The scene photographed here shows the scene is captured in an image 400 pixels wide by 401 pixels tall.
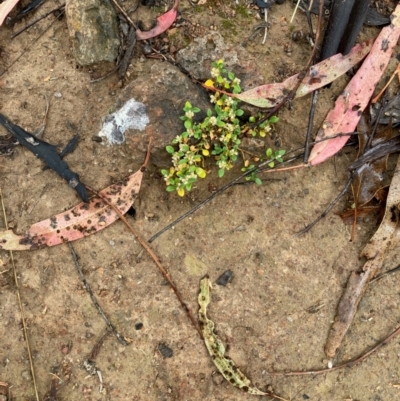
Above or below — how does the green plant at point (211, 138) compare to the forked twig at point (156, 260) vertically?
above

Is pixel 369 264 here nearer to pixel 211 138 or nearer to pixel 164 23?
pixel 211 138

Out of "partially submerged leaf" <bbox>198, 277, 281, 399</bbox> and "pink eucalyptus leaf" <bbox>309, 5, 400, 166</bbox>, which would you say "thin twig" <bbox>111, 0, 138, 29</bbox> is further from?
"partially submerged leaf" <bbox>198, 277, 281, 399</bbox>

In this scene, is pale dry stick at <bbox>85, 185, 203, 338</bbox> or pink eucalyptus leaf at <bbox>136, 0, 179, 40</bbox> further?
pink eucalyptus leaf at <bbox>136, 0, 179, 40</bbox>

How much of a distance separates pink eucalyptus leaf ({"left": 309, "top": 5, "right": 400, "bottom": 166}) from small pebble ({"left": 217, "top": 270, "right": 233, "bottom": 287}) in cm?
99

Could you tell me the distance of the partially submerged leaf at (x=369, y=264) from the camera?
11.3ft

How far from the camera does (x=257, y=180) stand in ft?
10.9

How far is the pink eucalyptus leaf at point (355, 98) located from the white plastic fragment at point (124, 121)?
1.24 metres

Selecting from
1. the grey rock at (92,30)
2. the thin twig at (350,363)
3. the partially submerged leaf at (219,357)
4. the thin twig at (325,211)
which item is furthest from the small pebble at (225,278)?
the grey rock at (92,30)

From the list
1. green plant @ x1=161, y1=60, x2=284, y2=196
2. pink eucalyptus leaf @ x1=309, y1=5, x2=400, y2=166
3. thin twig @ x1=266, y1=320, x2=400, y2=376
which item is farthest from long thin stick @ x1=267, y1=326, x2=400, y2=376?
green plant @ x1=161, y1=60, x2=284, y2=196

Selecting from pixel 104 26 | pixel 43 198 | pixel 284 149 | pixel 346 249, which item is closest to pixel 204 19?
pixel 104 26

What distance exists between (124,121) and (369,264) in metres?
2.01

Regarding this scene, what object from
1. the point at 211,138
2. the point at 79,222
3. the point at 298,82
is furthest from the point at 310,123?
the point at 79,222

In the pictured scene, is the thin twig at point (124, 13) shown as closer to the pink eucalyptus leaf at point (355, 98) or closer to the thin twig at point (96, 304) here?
the pink eucalyptus leaf at point (355, 98)

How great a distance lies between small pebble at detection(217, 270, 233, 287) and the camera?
342 centimetres
